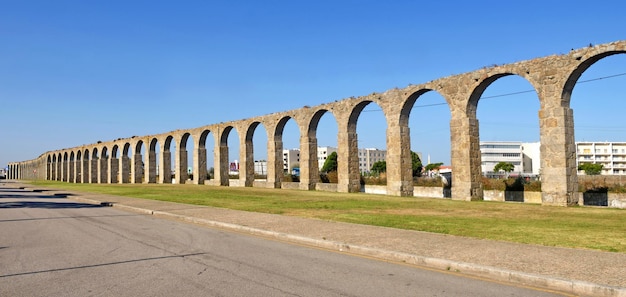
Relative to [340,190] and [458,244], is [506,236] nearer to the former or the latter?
[458,244]

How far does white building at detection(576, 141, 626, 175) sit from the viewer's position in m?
144

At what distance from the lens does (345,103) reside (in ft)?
102

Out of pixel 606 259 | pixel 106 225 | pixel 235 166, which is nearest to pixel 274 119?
pixel 106 225

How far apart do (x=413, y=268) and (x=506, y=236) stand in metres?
3.63

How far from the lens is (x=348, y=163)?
30.8 meters

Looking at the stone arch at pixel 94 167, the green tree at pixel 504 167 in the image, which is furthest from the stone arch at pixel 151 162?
the green tree at pixel 504 167

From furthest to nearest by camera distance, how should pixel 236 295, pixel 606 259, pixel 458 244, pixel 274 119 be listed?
pixel 274 119 → pixel 458 244 → pixel 606 259 → pixel 236 295

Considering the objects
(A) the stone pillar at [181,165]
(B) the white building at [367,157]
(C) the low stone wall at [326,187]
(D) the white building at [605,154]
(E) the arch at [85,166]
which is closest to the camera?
(C) the low stone wall at [326,187]

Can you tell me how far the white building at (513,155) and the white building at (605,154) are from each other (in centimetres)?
1225

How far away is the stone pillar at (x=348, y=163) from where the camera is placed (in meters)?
30.9

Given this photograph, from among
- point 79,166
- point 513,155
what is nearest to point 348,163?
point 79,166

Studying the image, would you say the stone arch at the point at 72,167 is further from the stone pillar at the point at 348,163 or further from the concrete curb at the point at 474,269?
the concrete curb at the point at 474,269

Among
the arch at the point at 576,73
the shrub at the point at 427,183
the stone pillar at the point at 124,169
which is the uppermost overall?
the arch at the point at 576,73

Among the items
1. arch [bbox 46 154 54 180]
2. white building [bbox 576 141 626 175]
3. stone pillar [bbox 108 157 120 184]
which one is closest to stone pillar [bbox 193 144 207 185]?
stone pillar [bbox 108 157 120 184]
